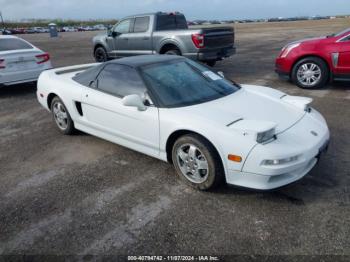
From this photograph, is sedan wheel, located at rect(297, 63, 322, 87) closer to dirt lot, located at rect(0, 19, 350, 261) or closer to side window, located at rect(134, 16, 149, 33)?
dirt lot, located at rect(0, 19, 350, 261)

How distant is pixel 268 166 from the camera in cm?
276

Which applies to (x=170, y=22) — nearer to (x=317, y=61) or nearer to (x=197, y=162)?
(x=317, y=61)

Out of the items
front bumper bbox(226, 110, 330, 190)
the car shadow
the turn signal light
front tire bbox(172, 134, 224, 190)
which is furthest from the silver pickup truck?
the turn signal light

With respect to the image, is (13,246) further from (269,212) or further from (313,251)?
(313,251)

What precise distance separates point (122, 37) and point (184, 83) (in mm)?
7225

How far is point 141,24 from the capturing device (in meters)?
9.74

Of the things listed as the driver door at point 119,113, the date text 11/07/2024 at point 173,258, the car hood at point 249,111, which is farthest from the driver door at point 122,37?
the date text 11/07/2024 at point 173,258

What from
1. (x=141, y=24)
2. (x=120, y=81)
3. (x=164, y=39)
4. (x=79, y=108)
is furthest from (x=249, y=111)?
(x=141, y=24)

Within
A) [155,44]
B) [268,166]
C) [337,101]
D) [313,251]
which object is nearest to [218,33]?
[155,44]

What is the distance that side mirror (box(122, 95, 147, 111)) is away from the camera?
337 centimetres

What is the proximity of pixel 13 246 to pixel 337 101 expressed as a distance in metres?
6.16

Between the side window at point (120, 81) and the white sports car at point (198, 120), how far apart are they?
0.04ft

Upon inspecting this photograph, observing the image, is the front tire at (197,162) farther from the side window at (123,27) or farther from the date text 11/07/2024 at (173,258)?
the side window at (123,27)

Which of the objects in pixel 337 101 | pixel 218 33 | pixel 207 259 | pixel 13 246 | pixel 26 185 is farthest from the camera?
pixel 218 33
